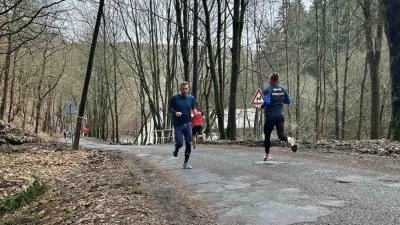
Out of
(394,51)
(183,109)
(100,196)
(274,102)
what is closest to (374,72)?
(394,51)

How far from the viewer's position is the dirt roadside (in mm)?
5926

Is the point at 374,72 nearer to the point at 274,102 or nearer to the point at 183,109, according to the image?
the point at 274,102

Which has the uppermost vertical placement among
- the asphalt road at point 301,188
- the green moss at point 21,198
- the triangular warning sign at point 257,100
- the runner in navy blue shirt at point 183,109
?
the triangular warning sign at point 257,100

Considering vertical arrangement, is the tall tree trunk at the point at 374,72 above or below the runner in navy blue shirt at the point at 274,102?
above

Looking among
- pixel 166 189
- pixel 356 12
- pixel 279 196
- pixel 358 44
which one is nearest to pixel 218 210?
pixel 279 196

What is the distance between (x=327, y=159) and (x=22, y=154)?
1081 cm

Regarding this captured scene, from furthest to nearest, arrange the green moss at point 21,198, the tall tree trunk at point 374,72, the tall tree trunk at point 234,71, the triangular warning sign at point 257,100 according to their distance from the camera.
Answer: the tall tree trunk at point 234,71 → the tall tree trunk at point 374,72 → the triangular warning sign at point 257,100 → the green moss at point 21,198

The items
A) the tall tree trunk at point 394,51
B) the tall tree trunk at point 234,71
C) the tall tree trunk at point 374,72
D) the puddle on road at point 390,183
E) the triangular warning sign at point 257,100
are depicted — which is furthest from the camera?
the tall tree trunk at point 234,71

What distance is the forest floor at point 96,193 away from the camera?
5992mm

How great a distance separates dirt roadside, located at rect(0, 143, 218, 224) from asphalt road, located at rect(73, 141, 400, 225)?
429mm

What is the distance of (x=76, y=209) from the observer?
6.99 metres

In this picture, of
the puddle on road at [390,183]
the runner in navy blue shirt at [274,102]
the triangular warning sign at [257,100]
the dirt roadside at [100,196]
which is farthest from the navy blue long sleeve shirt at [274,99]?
the triangular warning sign at [257,100]

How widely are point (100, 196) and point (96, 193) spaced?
414 mm

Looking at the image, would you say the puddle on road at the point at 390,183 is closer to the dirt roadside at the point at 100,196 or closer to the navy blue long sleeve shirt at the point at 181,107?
the dirt roadside at the point at 100,196
